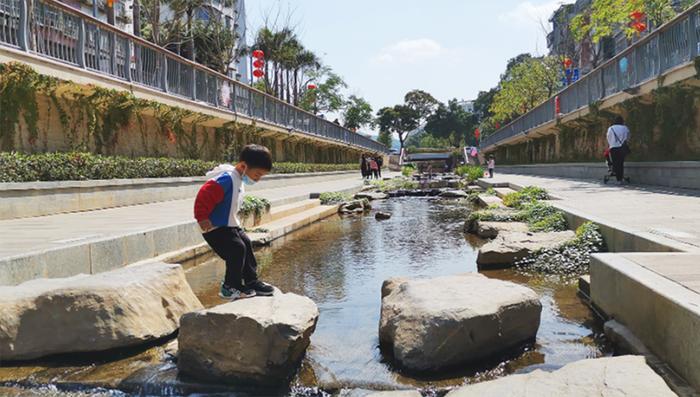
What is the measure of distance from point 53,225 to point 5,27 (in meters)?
4.36

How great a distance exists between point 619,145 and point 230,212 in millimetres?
12443

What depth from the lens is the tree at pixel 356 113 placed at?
74031 millimetres

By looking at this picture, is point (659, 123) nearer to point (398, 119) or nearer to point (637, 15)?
point (637, 15)

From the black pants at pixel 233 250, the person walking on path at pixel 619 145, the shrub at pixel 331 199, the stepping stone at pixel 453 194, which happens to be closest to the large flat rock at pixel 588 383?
the black pants at pixel 233 250

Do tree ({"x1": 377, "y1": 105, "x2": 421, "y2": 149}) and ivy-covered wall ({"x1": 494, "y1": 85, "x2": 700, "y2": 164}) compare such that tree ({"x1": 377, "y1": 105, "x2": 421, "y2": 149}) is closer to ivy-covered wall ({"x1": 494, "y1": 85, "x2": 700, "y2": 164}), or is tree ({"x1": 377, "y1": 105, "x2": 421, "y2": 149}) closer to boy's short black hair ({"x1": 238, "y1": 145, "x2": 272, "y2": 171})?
ivy-covered wall ({"x1": 494, "y1": 85, "x2": 700, "y2": 164})

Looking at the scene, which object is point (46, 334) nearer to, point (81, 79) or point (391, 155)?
point (81, 79)

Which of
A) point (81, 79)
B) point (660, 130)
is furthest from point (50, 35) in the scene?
Result: point (660, 130)

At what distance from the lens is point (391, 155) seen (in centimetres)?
7931

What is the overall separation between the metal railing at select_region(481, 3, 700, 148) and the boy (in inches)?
433

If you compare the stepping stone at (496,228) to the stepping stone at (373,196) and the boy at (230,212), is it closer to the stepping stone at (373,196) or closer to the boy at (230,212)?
the boy at (230,212)

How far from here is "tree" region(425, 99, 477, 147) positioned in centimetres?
9856

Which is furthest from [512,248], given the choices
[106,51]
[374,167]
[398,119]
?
[398,119]

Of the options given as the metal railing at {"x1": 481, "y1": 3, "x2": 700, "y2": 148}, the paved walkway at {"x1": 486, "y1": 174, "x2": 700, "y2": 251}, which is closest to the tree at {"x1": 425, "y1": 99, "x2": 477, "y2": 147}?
the metal railing at {"x1": 481, "y1": 3, "x2": 700, "y2": 148}

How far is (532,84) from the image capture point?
143ft
